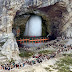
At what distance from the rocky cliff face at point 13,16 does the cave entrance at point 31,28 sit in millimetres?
2057

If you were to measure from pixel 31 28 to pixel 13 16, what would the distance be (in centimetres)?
611

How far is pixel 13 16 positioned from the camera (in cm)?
1880

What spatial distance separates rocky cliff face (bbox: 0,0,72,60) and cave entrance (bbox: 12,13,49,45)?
2.06 m

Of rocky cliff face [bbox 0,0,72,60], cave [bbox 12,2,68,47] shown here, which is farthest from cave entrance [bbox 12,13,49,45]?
rocky cliff face [bbox 0,0,72,60]

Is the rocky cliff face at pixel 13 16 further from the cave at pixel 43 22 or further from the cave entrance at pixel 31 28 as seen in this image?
the cave entrance at pixel 31 28

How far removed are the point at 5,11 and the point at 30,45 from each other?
831 cm

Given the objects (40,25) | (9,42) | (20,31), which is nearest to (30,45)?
(20,31)

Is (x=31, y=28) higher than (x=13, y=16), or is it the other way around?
(x=13, y=16)

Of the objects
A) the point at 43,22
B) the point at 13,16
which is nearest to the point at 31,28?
the point at 43,22

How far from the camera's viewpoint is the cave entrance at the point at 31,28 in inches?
870

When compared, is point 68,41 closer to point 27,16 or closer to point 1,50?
point 27,16

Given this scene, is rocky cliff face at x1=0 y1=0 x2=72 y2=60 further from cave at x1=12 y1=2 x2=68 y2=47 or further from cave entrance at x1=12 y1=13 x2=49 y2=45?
cave entrance at x1=12 y1=13 x2=49 y2=45

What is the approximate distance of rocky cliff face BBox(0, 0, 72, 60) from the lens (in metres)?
14.6

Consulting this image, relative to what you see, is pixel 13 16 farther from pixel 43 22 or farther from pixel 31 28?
pixel 43 22
